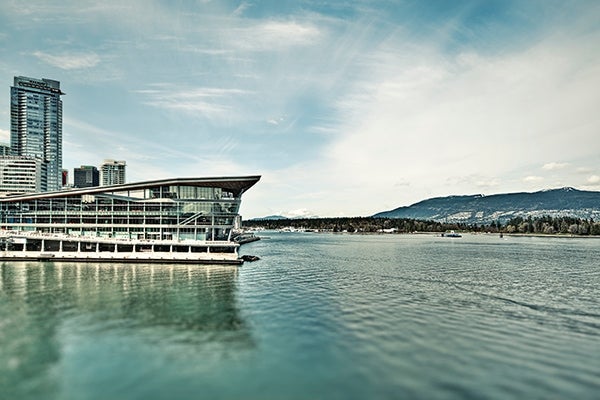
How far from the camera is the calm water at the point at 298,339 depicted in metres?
18.7

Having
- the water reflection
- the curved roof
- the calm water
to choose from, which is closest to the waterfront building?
the curved roof

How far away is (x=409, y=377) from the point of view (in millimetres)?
19406

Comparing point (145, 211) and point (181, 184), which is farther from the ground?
point (181, 184)

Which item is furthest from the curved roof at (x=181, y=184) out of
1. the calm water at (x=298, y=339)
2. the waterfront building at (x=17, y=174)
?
the waterfront building at (x=17, y=174)

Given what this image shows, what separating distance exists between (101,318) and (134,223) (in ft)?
153

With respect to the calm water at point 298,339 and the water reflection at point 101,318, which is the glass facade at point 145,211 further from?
the calm water at point 298,339

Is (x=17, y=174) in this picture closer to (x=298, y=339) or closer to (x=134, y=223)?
(x=134, y=223)

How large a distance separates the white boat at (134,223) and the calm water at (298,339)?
67.6 feet

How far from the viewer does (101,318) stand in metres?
30.5

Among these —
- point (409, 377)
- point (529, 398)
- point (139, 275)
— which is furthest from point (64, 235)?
point (529, 398)

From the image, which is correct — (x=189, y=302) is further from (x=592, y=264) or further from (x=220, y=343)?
(x=592, y=264)

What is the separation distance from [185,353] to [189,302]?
47.8 feet

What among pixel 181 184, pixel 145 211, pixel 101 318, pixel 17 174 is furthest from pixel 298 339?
pixel 17 174

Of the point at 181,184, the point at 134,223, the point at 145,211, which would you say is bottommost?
the point at 134,223
